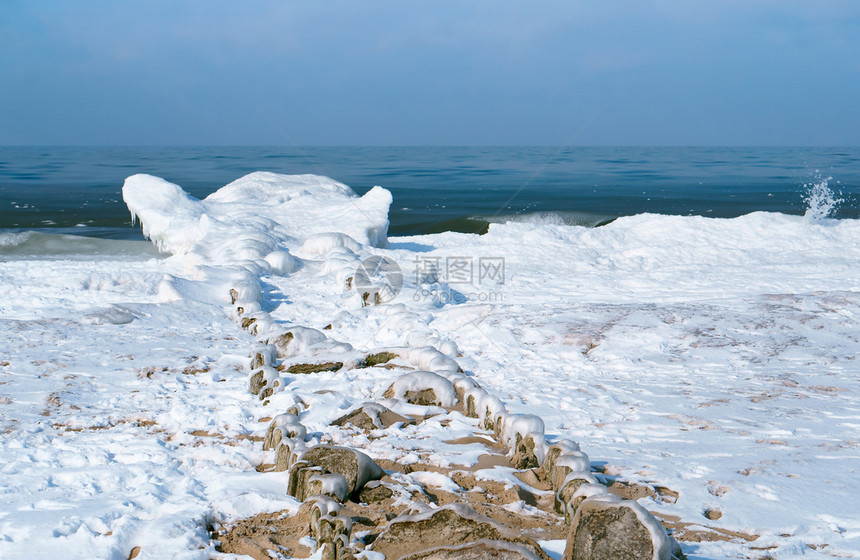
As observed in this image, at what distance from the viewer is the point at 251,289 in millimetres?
8289

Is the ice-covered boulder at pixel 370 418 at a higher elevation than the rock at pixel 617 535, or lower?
lower

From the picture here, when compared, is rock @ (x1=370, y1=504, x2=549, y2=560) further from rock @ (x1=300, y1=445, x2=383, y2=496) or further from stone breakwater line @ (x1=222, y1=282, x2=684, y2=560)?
rock @ (x1=300, y1=445, x2=383, y2=496)

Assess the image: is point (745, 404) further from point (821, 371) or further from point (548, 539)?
point (548, 539)

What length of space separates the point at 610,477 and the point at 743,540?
0.81m

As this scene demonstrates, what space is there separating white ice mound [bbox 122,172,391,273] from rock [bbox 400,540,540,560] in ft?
26.1

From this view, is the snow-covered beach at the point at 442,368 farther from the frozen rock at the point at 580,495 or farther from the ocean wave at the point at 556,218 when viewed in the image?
the ocean wave at the point at 556,218

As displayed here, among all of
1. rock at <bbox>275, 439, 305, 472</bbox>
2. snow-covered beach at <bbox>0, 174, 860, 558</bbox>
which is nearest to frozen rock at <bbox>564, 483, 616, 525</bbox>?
snow-covered beach at <bbox>0, 174, 860, 558</bbox>

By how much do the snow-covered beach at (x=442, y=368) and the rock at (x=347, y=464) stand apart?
0.81 ft

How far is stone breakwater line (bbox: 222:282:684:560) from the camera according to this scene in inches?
99.1

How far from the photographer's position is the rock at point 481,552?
2369 mm

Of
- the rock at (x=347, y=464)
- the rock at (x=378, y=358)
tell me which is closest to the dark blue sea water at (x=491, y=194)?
the rock at (x=378, y=358)

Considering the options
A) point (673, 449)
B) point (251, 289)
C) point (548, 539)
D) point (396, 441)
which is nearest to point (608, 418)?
point (673, 449)

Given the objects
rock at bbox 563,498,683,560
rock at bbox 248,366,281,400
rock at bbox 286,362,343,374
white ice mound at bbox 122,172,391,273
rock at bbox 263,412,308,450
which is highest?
white ice mound at bbox 122,172,391,273

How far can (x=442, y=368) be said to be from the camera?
219 inches
